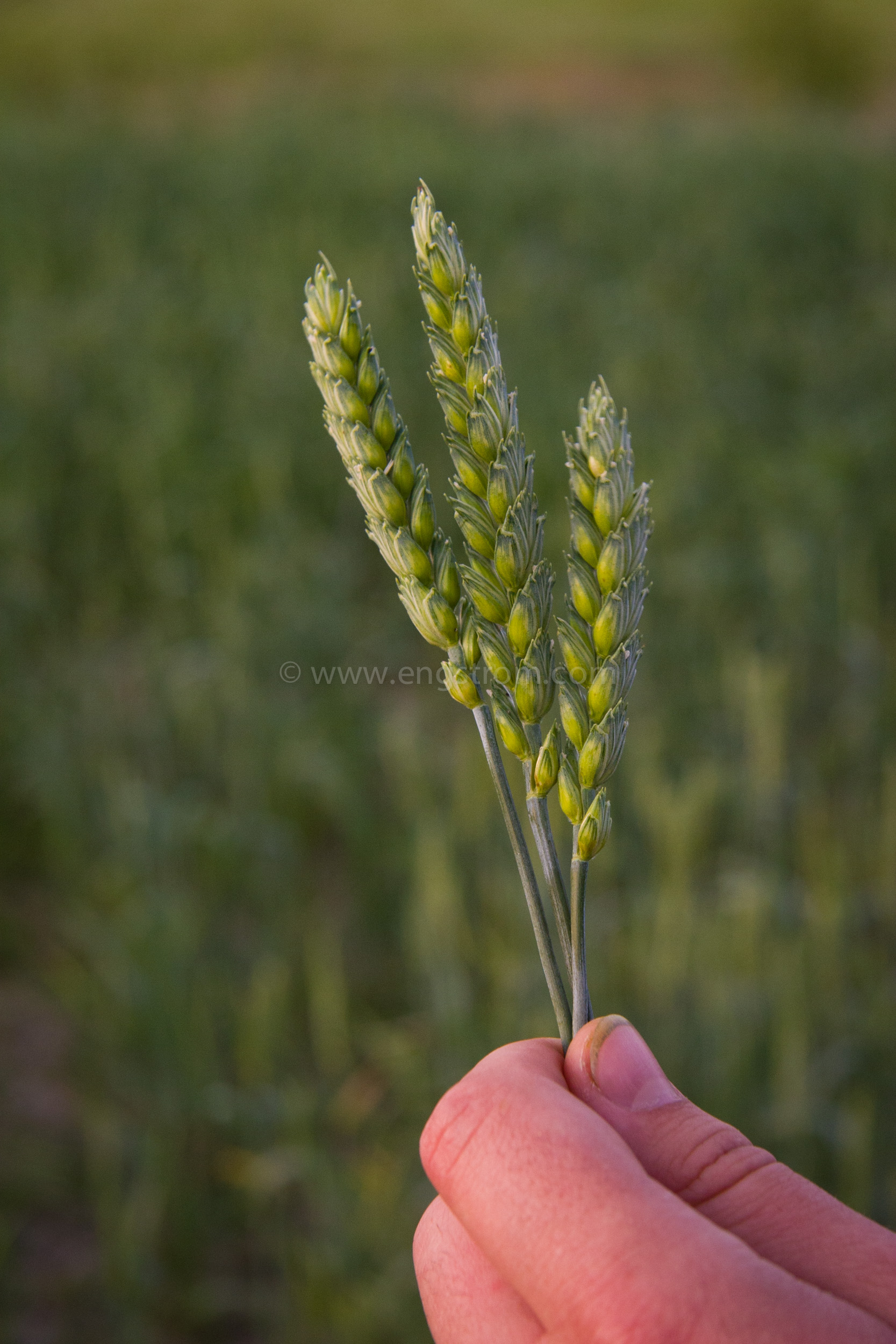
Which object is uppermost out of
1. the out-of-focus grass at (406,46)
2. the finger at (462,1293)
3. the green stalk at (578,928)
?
the out-of-focus grass at (406,46)

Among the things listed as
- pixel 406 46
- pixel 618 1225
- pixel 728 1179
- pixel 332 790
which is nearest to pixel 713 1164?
pixel 728 1179

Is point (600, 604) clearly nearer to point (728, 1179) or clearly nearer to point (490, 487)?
point (490, 487)

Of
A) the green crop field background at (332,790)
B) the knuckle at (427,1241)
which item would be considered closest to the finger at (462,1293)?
the knuckle at (427,1241)

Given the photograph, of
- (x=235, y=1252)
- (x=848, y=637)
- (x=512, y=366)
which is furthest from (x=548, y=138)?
(x=235, y=1252)

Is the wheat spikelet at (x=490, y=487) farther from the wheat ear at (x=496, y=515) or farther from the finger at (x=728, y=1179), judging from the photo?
the finger at (x=728, y=1179)

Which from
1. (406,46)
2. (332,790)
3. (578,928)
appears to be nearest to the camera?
(578,928)

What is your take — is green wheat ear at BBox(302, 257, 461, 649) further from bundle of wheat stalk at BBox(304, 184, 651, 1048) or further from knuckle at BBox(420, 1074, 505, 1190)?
knuckle at BBox(420, 1074, 505, 1190)

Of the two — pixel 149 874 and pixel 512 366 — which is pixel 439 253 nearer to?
pixel 149 874

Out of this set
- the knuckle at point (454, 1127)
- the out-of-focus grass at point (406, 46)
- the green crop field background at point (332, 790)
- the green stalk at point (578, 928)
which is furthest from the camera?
the out-of-focus grass at point (406, 46)
